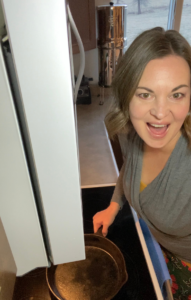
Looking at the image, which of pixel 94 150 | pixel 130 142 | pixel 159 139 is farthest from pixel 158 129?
pixel 94 150

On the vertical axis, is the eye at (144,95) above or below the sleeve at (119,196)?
above

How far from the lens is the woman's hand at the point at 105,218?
0.76 m

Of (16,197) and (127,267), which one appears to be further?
(127,267)

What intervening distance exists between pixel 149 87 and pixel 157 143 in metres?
0.17

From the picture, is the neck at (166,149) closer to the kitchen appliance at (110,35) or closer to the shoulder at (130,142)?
the shoulder at (130,142)

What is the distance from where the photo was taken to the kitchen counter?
1.07 metres

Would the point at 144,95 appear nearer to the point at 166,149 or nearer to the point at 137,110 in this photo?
the point at 137,110

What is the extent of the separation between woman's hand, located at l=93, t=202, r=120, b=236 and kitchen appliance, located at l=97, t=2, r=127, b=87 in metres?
1.09

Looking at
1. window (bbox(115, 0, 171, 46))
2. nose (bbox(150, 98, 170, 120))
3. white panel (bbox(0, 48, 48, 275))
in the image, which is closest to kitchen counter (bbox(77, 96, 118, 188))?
nose (bbox(150, 98, 170, 120))

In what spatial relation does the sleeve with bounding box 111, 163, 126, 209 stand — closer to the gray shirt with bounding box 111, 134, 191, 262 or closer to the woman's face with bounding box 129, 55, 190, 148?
the gray shirt with bounding box 111, 134, 191, 262

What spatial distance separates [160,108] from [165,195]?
1.02ft

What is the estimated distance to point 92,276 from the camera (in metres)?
0.56

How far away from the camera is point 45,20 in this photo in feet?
0.65

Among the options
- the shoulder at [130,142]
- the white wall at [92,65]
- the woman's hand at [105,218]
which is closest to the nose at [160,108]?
the shoulder at [130,142]
